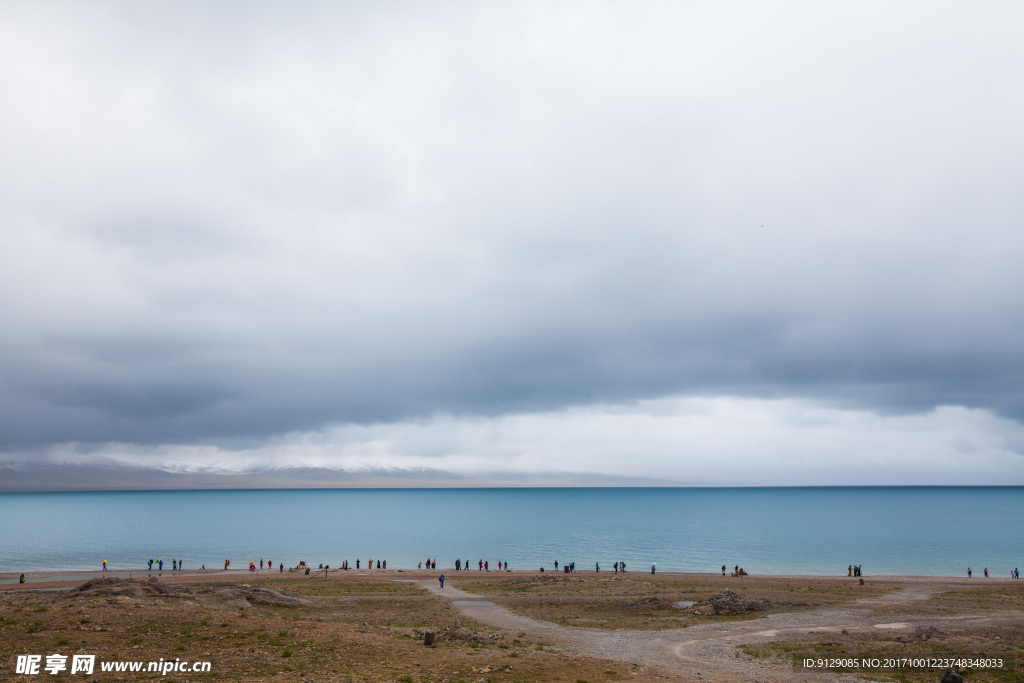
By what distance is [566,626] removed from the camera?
4234cm

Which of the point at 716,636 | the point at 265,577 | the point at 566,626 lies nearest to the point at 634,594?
the point at 566,626

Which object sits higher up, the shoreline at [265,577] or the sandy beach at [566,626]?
the sandy beach at [566,626]

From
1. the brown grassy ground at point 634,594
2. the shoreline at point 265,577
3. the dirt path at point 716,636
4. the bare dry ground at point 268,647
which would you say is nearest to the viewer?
the bare dry ground at point 268,647

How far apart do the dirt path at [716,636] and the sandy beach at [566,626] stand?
13cm

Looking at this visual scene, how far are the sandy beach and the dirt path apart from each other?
0.13 meters

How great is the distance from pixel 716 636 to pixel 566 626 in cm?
1019

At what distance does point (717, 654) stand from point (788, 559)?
9731 centimetres

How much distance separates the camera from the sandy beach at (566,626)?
2553 centimetres

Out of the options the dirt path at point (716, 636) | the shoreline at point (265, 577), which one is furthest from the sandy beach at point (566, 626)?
the shoreline at point (265, 577)

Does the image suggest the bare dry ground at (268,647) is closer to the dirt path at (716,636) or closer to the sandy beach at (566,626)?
the sandy beach at (566,626)


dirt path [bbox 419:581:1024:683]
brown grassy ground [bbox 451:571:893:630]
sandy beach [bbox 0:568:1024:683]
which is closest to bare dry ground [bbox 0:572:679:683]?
sandy beach [bbox 0:568:1024:683]

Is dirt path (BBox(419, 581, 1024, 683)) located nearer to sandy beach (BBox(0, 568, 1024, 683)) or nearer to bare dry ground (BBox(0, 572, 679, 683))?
sandy beach (BBox(0, 568, 1024, 683))

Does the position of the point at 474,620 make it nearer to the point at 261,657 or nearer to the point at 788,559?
the point at 261,657

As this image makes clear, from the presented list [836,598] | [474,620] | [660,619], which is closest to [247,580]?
[474,620]
